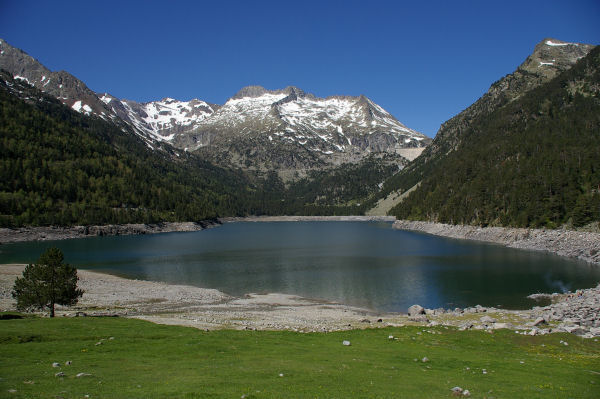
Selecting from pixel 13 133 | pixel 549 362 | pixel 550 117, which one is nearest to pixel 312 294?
pixel 549 362

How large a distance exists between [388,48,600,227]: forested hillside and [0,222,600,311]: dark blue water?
1788 centimetres

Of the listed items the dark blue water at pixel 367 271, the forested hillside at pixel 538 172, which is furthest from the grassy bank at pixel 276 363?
the forested hillside at pixel 538 172

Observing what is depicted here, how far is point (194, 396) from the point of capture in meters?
13.1

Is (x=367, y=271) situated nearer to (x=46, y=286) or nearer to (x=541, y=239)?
(x=46, y=286)

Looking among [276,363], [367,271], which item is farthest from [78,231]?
[276,363]

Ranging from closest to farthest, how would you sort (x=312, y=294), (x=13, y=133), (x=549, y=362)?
(x=549, y=362), (x=312, y=294), (x=13, y=133)

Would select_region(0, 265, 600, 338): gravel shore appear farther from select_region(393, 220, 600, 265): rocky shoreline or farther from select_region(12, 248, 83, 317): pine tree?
select_region(393, 220, 600, 265): rocky shoreline

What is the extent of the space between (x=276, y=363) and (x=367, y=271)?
185 feet

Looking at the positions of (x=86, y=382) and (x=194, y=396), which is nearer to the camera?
(x=194, y=396)

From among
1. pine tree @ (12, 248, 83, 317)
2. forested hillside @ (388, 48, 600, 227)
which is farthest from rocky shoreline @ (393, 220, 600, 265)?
pine tree @ (12, 248, 83, 317)

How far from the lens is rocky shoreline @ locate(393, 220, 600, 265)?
80812 millimetres

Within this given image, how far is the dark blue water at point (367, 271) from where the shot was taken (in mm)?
54125

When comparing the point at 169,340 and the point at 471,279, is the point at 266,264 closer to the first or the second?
the point at 471,279

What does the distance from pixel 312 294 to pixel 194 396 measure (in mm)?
43566
